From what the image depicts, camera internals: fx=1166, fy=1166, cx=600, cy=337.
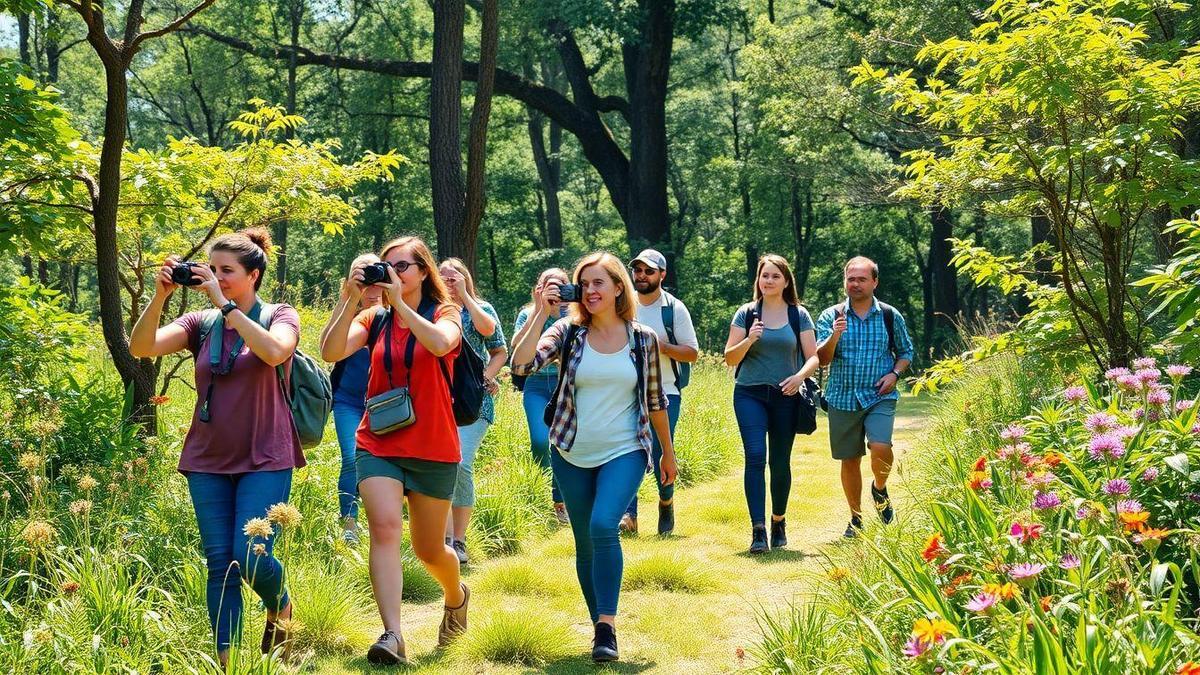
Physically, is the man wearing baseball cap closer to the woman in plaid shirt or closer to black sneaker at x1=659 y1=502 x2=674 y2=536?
black sneaker at x1=659 y1=502 x2=674 y2=536

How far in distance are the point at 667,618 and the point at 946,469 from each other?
2290 millimetres

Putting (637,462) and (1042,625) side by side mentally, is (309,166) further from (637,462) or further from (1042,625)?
(1042,625)

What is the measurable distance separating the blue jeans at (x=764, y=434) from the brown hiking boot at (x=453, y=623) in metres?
2.85

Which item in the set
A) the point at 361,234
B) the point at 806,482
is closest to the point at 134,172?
the point at 806,482

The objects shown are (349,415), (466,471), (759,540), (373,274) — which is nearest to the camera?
(373,274)

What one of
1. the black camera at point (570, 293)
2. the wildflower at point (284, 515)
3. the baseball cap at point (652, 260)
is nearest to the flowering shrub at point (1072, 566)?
the black camera at point (570, 293)

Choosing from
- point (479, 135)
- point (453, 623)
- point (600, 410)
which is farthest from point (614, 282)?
point (479, 135)

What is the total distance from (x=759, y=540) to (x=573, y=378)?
290 centimetres

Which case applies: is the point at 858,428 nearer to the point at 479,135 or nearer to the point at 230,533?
the point at 230,533

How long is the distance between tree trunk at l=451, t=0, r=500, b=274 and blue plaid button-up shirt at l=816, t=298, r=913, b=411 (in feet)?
19.6

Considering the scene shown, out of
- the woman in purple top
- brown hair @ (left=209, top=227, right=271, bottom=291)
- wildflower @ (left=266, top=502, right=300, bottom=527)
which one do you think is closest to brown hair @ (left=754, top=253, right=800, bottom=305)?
brown hair @ (left=209, top=227, right=271, bottom=291)

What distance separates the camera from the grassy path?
17.6 ft

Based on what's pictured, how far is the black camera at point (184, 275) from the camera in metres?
4.54

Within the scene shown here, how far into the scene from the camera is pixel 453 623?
18.5ft
